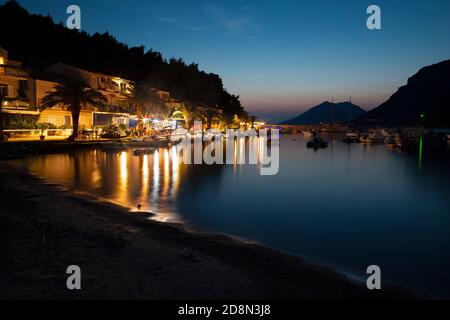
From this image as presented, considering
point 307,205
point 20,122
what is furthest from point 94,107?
point 307,205

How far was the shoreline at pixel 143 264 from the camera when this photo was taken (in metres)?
6.59

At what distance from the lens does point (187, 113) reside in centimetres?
7875

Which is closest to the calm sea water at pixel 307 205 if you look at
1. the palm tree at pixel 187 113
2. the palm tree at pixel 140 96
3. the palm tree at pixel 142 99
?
the palm tree at pixel 140 96

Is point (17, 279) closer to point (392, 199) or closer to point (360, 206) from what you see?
point (360, 206)

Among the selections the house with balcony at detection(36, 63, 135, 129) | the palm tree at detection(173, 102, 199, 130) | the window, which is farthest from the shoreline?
the palm tree at detection(173, 102, 199, 130)

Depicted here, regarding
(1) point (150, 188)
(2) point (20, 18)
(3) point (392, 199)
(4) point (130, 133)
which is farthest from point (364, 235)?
(2) point (20, 18)

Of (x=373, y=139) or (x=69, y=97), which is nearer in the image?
(x=69, y=97)

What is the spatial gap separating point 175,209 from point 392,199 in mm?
12963

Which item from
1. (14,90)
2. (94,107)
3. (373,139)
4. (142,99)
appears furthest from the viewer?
(373,139)

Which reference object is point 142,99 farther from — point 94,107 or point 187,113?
point 187,113

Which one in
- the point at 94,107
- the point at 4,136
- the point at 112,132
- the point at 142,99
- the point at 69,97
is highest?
the point at 142,99

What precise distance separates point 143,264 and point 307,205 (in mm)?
11843

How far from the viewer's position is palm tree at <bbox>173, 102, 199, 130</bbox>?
7862 cm

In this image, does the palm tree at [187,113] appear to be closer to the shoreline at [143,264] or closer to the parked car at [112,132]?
the parked car at [112,132]
